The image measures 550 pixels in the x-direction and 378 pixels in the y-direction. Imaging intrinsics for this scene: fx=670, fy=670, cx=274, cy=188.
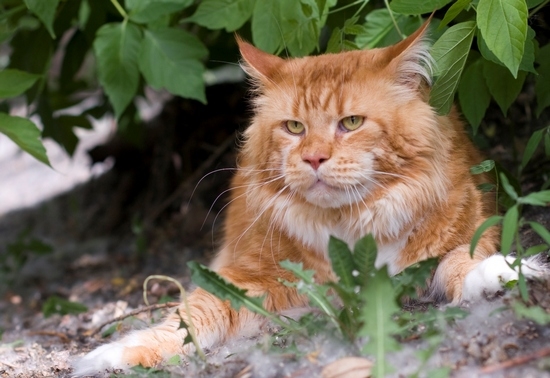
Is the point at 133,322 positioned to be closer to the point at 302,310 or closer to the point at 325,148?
the point at 302,310

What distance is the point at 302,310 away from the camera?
244 centimetres

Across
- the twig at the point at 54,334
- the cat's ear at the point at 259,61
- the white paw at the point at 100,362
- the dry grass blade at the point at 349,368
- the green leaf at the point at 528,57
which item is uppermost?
the green leaf at the point at 528,57

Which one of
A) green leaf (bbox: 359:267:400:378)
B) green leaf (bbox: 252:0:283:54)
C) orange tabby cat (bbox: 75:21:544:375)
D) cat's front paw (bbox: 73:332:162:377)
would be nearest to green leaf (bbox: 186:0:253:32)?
green leaf (bbox: 252:0:283:54)

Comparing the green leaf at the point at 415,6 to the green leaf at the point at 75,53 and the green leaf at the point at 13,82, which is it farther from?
the green leaf at the point at 75,53

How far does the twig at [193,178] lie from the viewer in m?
4.41

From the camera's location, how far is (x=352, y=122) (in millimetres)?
2277

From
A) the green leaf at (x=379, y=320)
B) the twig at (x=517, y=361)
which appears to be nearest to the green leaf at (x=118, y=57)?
the green leaf at (x=379, y=320)

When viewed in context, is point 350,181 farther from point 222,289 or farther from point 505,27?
point 505,27

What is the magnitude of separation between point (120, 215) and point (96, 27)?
1.99 m

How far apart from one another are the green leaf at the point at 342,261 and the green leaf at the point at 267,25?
1070 mm

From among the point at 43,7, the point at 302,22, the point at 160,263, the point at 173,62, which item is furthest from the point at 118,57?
the point at 160,263

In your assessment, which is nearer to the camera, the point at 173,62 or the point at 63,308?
the point at 173,62

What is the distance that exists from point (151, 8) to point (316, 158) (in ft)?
3.59

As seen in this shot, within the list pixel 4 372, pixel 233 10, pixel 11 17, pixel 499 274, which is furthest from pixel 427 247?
pixel 11 17
